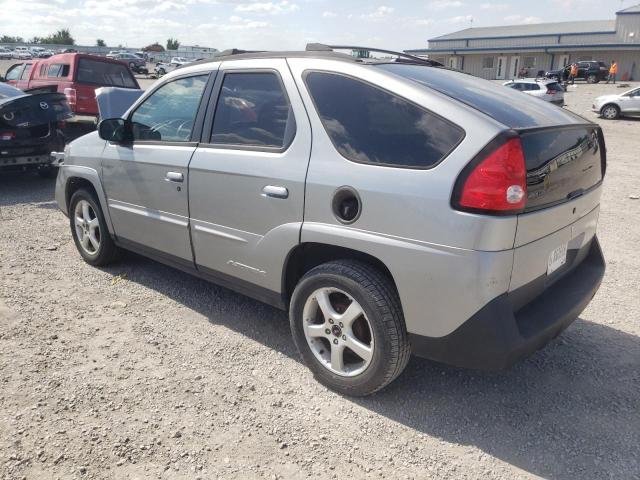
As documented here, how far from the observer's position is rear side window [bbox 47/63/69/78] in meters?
12.1

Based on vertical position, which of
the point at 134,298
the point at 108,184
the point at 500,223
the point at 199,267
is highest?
the point at 500,223

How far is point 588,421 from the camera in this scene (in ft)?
9.30

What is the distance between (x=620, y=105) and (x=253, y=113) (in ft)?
71.8

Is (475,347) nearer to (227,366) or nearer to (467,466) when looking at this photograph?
(467,466)

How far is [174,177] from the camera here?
3738 mm

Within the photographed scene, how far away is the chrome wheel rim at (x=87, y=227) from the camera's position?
490 cm

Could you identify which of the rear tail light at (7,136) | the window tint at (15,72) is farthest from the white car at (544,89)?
the rear tail light at (7,136)

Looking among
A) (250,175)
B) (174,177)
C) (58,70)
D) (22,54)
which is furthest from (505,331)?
(22,54)

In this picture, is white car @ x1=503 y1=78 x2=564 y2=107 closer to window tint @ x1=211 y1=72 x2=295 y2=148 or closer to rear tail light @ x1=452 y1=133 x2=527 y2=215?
window tint @ x1=211 y1=72 x2=295 y2=148

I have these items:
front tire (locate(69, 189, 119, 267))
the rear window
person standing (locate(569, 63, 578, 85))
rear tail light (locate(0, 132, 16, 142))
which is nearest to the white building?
person standing (locate(569, 63, 578, 85))

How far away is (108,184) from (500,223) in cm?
336

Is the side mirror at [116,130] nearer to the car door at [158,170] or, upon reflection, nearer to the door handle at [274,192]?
the car door at [158,170]

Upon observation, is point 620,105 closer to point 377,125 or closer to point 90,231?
point 90,231

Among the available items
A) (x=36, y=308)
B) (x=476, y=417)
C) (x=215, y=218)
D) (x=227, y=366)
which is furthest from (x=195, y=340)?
(x=476, y=417)
